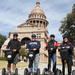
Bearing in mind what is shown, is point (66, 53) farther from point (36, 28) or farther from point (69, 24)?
point (36, 28)

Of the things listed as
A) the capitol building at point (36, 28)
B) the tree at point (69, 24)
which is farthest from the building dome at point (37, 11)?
the tree at point (69, 24)

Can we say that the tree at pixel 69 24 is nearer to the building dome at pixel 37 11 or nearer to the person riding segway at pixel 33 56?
the person riding segway at pixel 33 56

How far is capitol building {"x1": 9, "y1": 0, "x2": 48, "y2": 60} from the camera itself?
3307 inches

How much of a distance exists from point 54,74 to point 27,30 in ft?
258

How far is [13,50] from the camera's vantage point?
1146 cm

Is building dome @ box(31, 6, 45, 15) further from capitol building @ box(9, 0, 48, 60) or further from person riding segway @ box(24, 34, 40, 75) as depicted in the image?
person riding segway @ box(24, 34, 40, 75)

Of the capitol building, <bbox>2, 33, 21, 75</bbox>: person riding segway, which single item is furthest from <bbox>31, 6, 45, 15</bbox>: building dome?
<bbox>2, 33, 21, 75</bbox>: person riding segway

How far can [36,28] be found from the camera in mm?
90000

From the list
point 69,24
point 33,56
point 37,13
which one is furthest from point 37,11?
point 33,56

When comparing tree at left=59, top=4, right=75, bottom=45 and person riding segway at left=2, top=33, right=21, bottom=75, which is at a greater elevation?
tree at left=59, top=4, right=75, bottom=45

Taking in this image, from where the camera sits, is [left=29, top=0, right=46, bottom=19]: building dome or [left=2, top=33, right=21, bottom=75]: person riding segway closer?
[left=2, top=33, right=21, bottom=75]: person riding segway

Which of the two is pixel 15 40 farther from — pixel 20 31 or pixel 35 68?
pixel 20 31

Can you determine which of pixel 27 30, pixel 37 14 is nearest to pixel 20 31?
pixel 27 30

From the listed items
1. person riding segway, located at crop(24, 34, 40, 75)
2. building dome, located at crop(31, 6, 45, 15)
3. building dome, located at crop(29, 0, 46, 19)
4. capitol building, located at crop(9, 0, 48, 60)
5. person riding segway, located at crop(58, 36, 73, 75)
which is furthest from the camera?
building dome, located at crop(31, 6, 45, 15)
